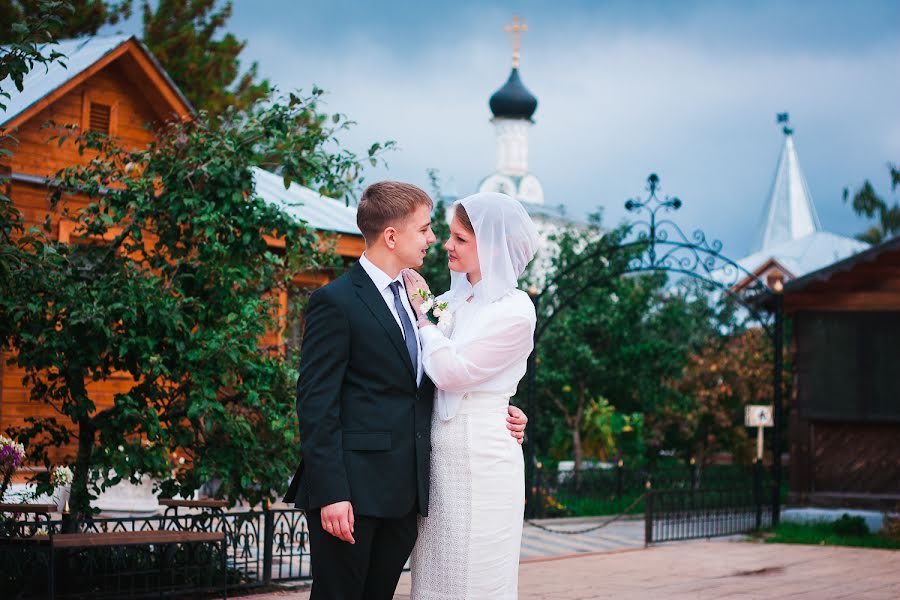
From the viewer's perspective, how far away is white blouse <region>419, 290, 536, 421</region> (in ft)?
13.9

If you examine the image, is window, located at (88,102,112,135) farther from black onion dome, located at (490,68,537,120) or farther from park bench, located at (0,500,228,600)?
black onion dome, located at (490,68,537,120)

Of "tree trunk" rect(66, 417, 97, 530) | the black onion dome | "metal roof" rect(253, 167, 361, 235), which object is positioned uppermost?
the black onion dome

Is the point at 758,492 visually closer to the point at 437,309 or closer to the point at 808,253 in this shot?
the point at 437,309

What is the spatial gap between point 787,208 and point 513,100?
1545 cm

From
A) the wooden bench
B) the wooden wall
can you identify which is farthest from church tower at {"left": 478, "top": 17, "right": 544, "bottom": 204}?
the wooden bench

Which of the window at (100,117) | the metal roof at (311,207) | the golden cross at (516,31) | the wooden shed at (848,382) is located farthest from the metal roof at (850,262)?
the golden cross at (516,31)

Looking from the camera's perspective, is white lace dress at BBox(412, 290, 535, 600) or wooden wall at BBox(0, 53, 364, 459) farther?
wooden wall at BBox(0, 53, 364, 459)

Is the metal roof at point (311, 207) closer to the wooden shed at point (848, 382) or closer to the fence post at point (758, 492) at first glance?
the fence post at point (758, 492)

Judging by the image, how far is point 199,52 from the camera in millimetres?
29219

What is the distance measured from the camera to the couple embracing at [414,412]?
4.12 meters

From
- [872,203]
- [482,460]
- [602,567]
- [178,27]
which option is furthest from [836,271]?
[872,203]

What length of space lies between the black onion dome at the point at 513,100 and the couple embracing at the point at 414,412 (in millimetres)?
52887

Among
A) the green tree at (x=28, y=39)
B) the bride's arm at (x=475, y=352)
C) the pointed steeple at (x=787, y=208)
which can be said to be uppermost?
the pointed steeple at (x=787, y=208)

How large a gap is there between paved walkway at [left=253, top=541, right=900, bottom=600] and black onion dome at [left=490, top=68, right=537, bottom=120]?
45.0m
